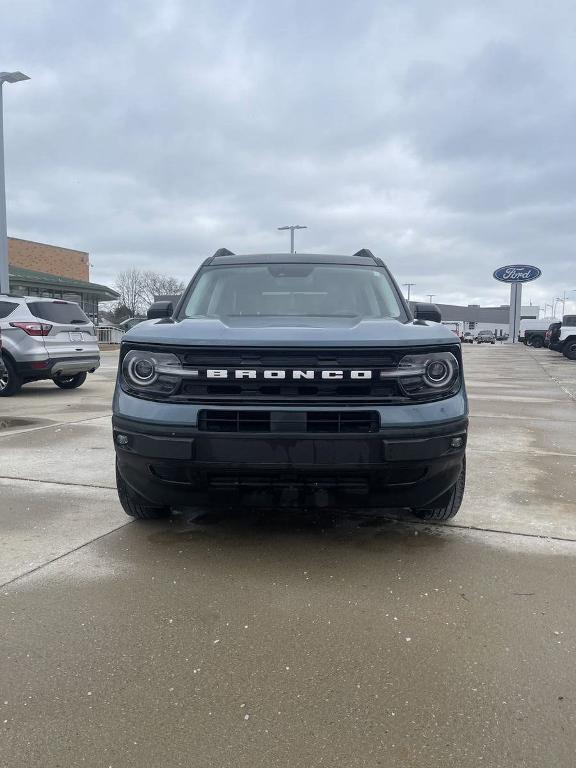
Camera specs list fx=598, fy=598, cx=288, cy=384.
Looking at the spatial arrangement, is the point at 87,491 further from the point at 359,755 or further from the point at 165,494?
the point at 359,755

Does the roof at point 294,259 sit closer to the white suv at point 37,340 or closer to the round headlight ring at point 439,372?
the round headlight ring at point 439,372

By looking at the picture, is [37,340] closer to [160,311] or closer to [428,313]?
[160,311]

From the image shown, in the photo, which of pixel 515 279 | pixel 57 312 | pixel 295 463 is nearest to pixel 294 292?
pixel 295 463

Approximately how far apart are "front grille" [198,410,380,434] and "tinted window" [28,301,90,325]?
7850 millimetres

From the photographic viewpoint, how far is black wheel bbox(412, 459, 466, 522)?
346 cm

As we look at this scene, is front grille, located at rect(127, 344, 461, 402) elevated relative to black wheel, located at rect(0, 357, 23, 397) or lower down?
elevated

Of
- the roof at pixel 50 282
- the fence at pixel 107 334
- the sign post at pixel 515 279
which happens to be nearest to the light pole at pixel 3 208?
the roof at pixel 50 282

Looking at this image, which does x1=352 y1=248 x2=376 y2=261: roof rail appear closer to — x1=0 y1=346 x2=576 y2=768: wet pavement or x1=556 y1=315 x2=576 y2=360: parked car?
x1=0 y1=346 x2=576 y2=768: wet pavement

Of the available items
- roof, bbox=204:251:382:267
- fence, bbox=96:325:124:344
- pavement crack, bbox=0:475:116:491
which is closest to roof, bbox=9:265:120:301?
fence, bbox=96:325:124:344

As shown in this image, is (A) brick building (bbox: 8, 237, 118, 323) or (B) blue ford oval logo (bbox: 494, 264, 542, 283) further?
(B) blue ford oval logo (bbox: 494, 264, 542, 283)

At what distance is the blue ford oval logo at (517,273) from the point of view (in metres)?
63.0

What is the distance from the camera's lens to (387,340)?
304 cm

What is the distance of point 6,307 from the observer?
32.2 ft

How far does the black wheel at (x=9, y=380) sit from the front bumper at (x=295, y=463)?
7.34 m
